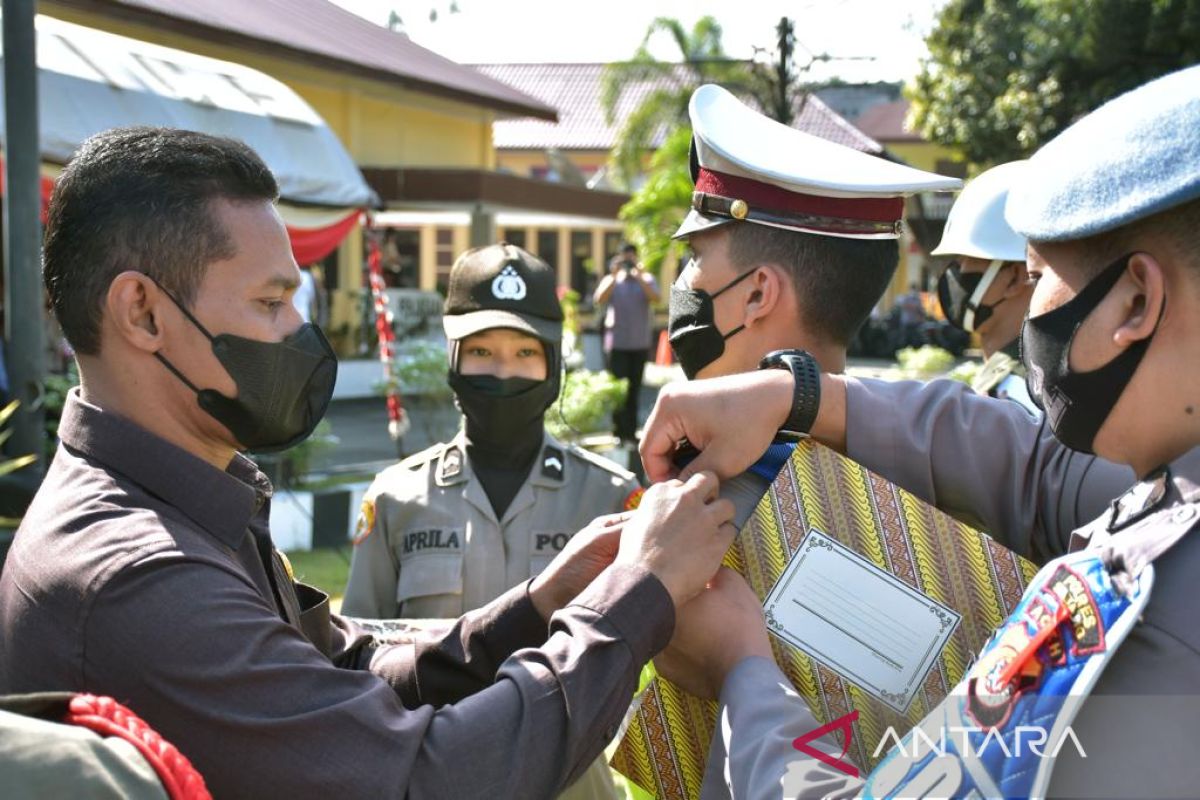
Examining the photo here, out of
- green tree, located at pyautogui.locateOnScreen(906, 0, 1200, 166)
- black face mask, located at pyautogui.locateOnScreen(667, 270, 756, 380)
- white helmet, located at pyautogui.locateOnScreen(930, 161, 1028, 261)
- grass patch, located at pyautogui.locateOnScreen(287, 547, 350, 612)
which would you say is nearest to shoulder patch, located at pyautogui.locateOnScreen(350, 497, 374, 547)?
black face mask, located at pyautogui.locateOnScreen(667, 270, 756, 380)

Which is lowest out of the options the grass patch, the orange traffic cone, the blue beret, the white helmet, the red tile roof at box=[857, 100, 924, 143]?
the orange traffic cone

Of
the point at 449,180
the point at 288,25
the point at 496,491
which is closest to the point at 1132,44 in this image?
the point at 449,180

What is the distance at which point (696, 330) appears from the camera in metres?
2.54

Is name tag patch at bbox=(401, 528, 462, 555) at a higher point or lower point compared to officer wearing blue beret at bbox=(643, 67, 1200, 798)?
lower

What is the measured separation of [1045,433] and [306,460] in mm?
7594

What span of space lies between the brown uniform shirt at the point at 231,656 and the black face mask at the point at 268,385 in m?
0.14

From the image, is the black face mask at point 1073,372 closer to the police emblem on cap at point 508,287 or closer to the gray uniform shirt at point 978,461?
the gray uniform shirt at point 978,461

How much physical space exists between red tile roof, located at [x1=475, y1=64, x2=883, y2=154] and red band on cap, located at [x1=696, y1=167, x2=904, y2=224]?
32.0 metres

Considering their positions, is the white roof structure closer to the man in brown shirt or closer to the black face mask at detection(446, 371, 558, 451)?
the black face mask at detection(446, 371, 558, 451)

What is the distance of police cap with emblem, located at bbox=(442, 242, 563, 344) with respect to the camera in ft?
12.4

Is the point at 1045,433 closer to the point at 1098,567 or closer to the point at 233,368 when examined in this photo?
the point at 1098,567

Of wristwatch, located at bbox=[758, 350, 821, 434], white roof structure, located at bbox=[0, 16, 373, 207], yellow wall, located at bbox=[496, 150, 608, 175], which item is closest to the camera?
wristwatch, located at bbox=[758, 350, 821, 434]

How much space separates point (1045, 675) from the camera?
4.53 feet

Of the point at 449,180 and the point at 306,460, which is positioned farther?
the point at 449,180
